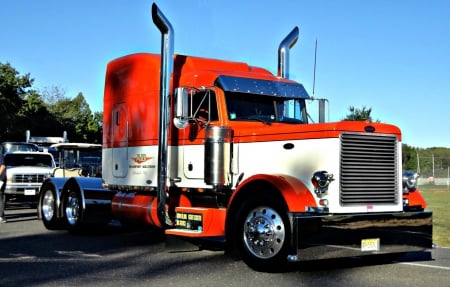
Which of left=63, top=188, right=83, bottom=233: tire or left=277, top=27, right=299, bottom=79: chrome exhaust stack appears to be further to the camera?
left=63, top=188, right=83, bottom=233: tire

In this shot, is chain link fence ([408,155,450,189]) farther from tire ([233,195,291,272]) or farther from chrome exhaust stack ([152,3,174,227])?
tire ([233,195,291,272])

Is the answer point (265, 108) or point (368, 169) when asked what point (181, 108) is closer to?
point (265, 108)

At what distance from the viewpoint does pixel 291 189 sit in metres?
7.16

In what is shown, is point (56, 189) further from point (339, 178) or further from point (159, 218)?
point (339, 178)

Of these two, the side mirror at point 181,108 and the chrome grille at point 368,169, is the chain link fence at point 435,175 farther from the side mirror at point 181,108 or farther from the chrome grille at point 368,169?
the side mirror at point 181,108

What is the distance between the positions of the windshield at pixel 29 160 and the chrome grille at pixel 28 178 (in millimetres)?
692

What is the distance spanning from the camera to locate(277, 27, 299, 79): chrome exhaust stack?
10852mm

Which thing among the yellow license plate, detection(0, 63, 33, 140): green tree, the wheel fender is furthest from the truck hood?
detection(0, 63, 33, 140): green tree

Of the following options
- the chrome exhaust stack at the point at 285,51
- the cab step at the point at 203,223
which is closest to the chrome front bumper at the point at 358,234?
the cab step at the point at 203,223

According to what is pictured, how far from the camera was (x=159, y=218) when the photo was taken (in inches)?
369

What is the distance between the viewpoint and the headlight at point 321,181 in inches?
285

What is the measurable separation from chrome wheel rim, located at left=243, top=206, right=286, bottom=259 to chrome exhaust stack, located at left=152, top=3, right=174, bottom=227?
7.08 ft

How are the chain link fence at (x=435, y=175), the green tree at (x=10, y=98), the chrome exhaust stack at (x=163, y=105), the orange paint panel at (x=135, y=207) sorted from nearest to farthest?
the chrome exhaust stack at (x=163, y=105) → the orange paint panel at (x=135, y=207) → the chain link fence at (x=435, y=175) → the green tree at (x=10, y=98)

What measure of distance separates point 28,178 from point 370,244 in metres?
13.5
